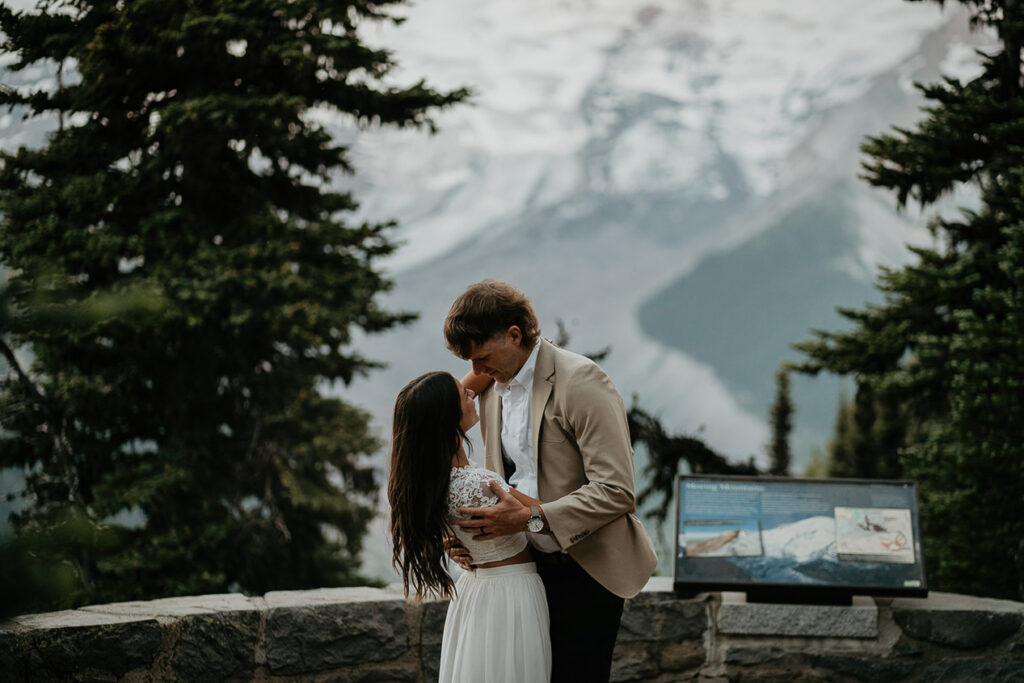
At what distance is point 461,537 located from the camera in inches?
95.3

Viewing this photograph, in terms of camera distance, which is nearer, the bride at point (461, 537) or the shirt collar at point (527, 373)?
the bride at point (461, 537)

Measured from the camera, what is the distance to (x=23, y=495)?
7340 millimetres

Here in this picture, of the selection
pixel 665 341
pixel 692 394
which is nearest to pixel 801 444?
pixel 692 394

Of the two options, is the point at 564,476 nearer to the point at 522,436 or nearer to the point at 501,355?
the point at 522,436

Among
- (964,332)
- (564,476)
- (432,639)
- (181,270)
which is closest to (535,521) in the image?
(564,476)

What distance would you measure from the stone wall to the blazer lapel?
5.08 ft

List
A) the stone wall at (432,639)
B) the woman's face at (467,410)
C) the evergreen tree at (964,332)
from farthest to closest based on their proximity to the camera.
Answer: the evergreen tree at (964,332) → the stone wall at (432,639) → the woman's face at (467,410)

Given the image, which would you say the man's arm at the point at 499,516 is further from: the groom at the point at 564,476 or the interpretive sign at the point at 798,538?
the interpretive sign at the point at 798,538

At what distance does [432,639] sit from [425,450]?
1681mm

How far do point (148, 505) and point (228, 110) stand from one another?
11.9ft

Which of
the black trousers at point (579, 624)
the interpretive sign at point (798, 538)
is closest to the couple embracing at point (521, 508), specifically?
the black trousers at point (579, 624)

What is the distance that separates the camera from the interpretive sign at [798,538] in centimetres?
391

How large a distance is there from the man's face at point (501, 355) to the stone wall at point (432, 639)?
1.62 m

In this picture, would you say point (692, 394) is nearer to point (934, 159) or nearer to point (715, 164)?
point (715, 164)
